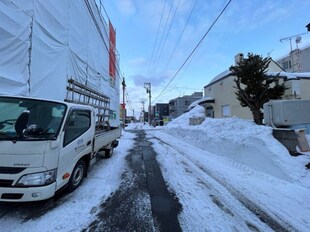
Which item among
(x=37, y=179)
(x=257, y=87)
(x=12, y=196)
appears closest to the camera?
(x=12, y=196)

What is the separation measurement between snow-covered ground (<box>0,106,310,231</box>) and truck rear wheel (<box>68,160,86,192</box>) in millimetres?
139

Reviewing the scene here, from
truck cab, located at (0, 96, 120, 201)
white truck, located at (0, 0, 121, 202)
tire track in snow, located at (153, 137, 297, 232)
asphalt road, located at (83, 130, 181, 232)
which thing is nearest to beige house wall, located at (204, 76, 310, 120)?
white truck, located at (0, 0, 121, 202)

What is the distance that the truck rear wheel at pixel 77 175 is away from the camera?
4.32 metres

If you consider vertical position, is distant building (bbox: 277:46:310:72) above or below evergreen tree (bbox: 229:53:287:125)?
above

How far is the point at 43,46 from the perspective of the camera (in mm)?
7215

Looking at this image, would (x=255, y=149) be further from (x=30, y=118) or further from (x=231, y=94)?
(x=231, y=94)

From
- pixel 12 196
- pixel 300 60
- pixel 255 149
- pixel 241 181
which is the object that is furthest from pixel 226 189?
pixel 300 60

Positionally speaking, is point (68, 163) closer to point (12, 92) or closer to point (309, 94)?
point (12, 92)

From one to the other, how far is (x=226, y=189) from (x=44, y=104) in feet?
15.1

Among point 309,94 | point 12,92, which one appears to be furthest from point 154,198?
point 309,94

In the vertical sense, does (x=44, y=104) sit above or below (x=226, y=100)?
below

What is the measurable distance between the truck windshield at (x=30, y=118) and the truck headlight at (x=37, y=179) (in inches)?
24.2

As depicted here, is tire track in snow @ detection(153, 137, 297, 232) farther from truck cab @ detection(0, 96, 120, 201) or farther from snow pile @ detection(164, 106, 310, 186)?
truck cab @ detection(0, 96, 120, 201)

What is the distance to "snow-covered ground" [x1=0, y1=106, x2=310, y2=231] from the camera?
3225 mm
